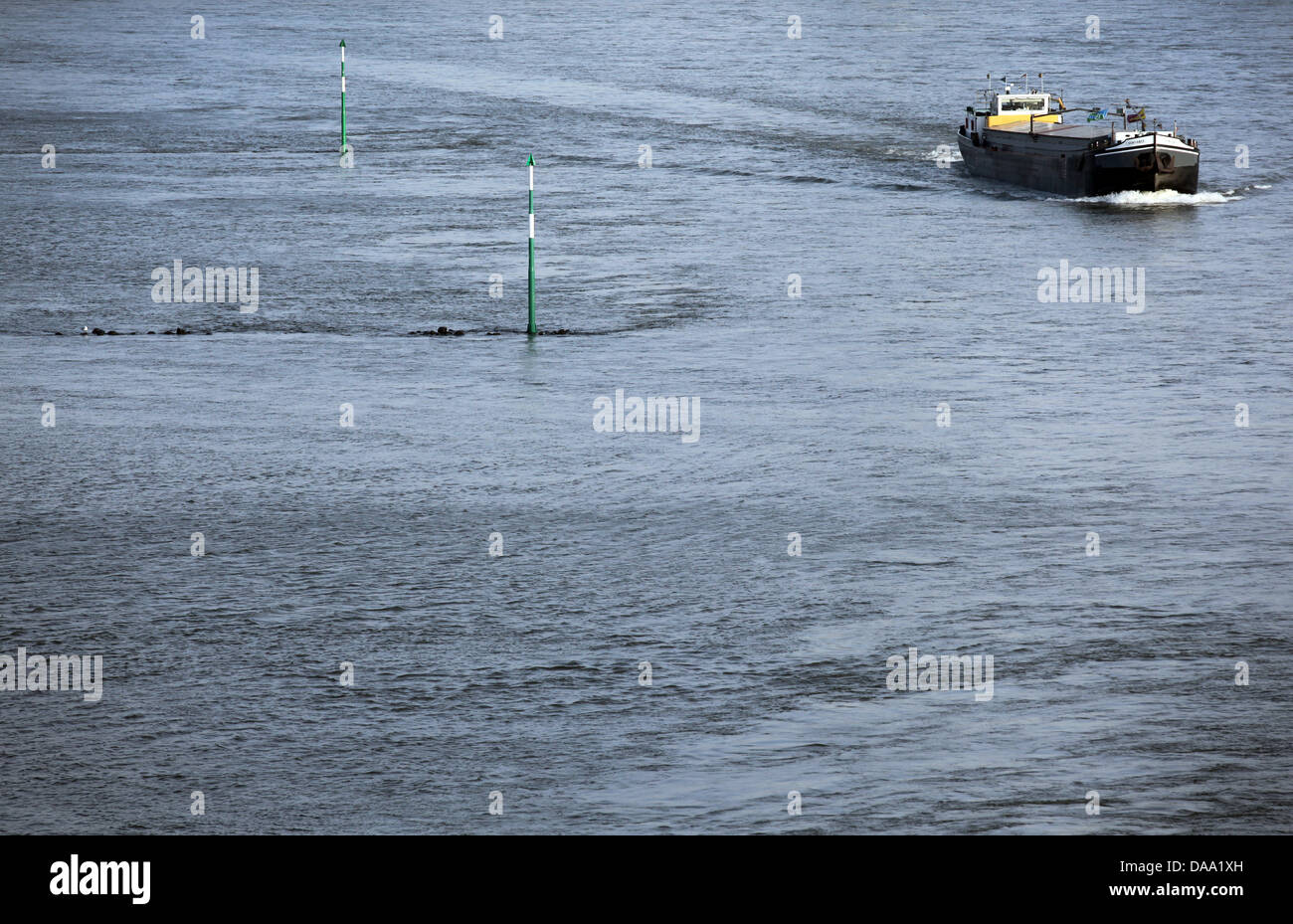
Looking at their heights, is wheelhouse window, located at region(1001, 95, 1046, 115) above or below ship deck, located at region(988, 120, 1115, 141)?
above

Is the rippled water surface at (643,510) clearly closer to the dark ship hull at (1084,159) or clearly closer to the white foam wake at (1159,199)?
the white foam wake at (1159,199)

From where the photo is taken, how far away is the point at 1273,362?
38156 mm

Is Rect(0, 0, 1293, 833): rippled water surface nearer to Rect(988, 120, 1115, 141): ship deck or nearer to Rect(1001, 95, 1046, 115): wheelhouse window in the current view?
Rect(988, 120, 1115, 141): ship deck

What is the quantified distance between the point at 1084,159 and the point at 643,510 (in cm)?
4254

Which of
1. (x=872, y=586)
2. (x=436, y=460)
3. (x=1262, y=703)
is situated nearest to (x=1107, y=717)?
(x=1262, y=703)

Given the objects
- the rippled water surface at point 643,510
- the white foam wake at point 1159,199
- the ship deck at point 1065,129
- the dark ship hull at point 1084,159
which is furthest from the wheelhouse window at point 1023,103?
the white foam wake at point 1159,199

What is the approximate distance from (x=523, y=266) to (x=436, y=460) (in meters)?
19.5

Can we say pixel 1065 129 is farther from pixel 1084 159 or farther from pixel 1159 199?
pixel 1159 199

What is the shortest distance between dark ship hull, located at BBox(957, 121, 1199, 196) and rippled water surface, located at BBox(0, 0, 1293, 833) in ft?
2.90

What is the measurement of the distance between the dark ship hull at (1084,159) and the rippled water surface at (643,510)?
2.90 ft

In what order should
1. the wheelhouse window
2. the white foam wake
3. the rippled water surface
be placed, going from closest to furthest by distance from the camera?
the rippled water surface
the white foam wake
the wheelhouse window

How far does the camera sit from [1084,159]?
64.7m

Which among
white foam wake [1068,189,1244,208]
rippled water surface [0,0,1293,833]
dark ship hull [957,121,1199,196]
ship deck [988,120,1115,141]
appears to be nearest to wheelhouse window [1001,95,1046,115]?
ship deck [988,120,1115,141]

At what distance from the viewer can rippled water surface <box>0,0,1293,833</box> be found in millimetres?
17609
